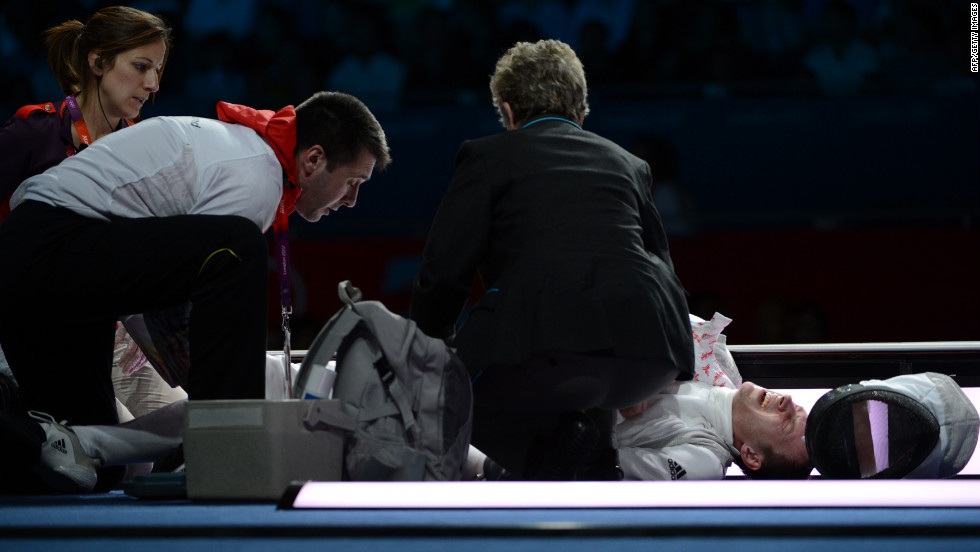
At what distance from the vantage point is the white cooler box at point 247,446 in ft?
5.26

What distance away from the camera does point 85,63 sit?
234cm

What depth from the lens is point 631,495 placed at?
144 centimetres

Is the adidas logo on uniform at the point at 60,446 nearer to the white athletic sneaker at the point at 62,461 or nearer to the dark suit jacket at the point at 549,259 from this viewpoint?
the white athletic sneaker at the point at 62,461

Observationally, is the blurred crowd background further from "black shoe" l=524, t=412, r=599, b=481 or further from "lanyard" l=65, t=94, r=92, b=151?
"black shoe" l=524, t=412, r=599, b=481

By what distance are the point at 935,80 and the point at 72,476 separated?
12.3ft

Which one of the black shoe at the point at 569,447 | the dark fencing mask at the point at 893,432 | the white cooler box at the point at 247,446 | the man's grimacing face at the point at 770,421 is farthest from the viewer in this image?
the man's grimacing face at the point at 770,421

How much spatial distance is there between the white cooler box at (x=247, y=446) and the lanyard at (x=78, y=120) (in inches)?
39.1

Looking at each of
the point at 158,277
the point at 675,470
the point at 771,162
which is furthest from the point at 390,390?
the point at 771,162

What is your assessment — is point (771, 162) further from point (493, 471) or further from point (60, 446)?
point (60, 446)

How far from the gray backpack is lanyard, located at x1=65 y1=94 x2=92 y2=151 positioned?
37.6 inches

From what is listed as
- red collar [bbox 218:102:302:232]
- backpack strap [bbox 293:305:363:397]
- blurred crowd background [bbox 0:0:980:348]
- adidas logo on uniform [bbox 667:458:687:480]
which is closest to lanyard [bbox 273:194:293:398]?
red collar [bbox 218:102:302:232]

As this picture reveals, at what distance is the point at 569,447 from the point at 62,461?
3.00ft

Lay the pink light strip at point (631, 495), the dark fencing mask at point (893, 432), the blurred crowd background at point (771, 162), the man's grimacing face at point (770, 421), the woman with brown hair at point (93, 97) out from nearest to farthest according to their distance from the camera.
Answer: the pink light strip at point (631, 495)
the dark fencing mask at point (893, 432)
the woman with brown hair at point (93, 97)
the man's grimacing face at point (770, 421)
the blurred crowd background at point (771, 162)

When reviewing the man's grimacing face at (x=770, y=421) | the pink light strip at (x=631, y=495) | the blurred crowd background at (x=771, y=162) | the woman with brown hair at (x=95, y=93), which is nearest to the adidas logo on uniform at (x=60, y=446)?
the pink light strip at (x=631, y=495)
